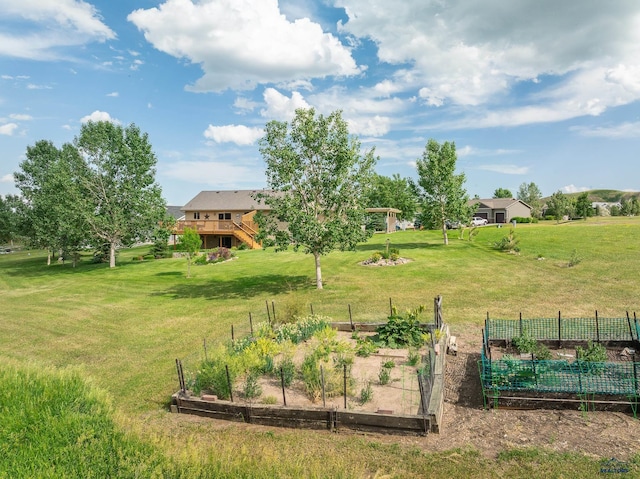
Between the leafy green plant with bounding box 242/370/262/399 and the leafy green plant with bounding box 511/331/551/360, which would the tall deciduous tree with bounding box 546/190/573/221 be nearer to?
the leafy green plant with bounding box 511/331/551/360

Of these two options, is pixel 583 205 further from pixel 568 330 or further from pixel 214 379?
pixel 214 379

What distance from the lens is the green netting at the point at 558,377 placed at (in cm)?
890

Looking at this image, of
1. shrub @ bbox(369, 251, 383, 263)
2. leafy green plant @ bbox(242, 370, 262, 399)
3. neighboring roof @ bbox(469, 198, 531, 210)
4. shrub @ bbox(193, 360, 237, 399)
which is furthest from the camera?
neighboring roof @ bbox(469, 198, 531, 210)

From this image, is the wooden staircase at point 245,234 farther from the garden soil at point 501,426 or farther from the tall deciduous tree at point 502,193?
the tall deciduous tree at point 502,193

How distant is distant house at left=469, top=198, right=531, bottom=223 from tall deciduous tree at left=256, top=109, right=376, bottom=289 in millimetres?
62551

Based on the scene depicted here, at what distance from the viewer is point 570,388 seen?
898cm

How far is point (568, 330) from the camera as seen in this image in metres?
13.9

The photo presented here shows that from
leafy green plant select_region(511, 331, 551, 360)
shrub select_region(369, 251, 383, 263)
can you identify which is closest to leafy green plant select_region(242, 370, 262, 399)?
leafy green plant select_region(511, 331, 551, 360)

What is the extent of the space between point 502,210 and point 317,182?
2639 inches

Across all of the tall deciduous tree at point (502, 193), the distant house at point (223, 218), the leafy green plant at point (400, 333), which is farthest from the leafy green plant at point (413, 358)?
the tall deciduous tree at point (502, 193)

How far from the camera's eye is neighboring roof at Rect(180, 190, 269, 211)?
5816 centimetres

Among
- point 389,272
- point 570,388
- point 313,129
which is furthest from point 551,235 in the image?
point 570,388

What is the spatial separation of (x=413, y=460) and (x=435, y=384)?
270cm

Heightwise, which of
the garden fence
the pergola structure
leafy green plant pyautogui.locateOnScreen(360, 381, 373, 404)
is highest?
the pergola structure
